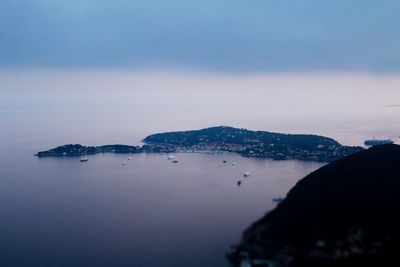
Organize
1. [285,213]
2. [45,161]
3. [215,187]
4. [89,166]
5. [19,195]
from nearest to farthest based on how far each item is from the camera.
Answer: [285,213]
[19,195]
[215,187]
[89,166]
[45,161]

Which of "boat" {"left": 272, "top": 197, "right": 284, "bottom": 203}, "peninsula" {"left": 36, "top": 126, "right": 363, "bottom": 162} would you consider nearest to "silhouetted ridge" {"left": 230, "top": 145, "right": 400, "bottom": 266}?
"boat" {"left": 272, "top": 197, "right": 284, "bottom": 203}

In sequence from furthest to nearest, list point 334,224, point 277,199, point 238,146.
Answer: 1. point 238,146
2. point 277,199
3. point 334,224

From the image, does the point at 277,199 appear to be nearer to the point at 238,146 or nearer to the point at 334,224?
the point at 334,224

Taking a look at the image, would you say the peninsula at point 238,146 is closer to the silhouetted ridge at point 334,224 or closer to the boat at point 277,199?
the boat at point 277,199

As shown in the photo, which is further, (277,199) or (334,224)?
(277,199)

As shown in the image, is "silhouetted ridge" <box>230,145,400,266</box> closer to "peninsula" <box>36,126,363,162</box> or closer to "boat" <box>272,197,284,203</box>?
"boat" <box>272,197,284,203</box>

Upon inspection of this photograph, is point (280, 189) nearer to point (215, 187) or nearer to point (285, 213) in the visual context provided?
point (215, 187)

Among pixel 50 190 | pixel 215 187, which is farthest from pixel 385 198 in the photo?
pixel 50 190

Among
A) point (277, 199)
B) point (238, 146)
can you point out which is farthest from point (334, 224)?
point (238, 146)

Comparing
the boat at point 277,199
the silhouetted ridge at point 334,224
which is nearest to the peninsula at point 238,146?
the boat at point 277,199
